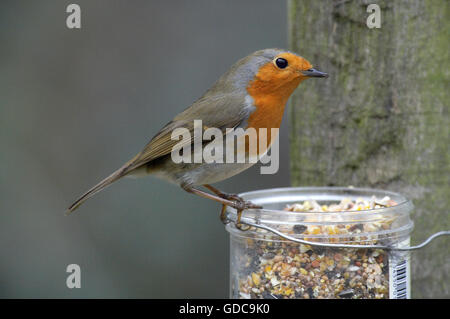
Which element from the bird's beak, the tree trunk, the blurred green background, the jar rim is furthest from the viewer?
the blurred green background

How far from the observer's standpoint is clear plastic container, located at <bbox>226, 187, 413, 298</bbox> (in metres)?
2.54

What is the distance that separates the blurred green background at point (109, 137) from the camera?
4.95 m

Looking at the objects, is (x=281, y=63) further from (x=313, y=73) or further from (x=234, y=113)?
(x=234, y=113)

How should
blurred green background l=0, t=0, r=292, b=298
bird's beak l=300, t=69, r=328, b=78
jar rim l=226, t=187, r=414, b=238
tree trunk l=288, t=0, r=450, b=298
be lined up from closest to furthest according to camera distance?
jar rim l=226, t=187, r=414, b=238 < bird's beak l=300, t=69, r=328, b=78 < tree trunk l=288, t=0, r=450, b=298 < blurred green background l=0, t=0, r=292, b=298

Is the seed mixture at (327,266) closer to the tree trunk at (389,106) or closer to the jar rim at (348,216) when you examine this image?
the jar rim at (348,216)

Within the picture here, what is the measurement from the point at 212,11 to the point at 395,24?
9.88 feet

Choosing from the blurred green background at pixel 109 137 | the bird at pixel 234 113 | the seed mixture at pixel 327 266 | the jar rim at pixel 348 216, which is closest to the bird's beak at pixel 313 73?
the bird at pixel 234 113

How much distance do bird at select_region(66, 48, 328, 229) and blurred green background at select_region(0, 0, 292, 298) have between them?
1984mm

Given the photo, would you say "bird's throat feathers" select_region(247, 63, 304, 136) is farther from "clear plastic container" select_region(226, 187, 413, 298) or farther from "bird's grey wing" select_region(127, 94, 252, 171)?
"clear plastic container" select_region(226, 187, 413, 298)

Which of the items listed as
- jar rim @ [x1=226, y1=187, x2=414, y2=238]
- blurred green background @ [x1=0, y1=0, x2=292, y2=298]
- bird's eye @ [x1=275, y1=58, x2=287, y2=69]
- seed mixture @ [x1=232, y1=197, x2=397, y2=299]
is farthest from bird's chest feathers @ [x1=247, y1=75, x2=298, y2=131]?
blurred green background @ [x1=0, y1=0, x2=292, y2=298]

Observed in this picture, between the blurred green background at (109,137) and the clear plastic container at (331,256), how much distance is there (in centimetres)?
249

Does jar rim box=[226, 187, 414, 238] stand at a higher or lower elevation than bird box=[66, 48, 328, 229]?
lower

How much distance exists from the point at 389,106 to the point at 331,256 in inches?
36.3

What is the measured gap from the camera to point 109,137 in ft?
17.3
